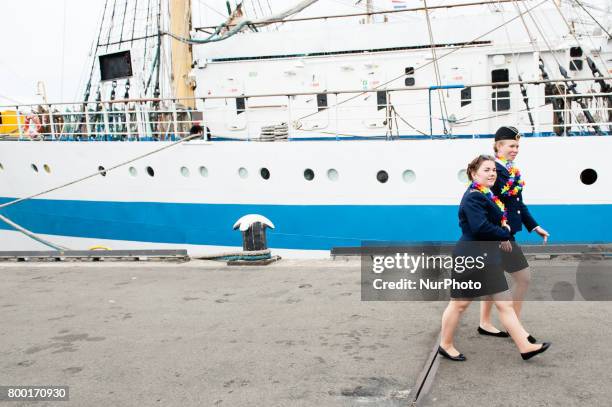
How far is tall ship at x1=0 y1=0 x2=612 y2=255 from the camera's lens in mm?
10242

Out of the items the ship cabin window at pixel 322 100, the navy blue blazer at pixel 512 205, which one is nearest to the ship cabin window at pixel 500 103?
the ship cabin window at pixel 322 100

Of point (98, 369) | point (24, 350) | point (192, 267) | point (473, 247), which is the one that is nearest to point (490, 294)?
point (473, 247)

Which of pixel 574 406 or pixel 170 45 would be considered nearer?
pixel 574 406

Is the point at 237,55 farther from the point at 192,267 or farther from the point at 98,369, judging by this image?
the point at 98,369

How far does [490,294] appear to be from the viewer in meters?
3.90

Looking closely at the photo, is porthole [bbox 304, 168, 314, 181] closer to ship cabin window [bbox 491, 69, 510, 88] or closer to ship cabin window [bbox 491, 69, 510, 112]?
ship cabin window [bbox 491, 69, 510, 112]

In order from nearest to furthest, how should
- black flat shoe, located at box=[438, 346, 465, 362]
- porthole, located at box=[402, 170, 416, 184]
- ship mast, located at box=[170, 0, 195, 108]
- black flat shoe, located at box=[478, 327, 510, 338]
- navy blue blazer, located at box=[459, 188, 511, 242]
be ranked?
navy blue blazer, located at box=[459, 188, 511, 242], black flat shoe, located at box=[438, 346, 465, 362], black flat shoe, located at box=[478, 327, 510, 338], porthole, located at box=[402, 170, 416, 184], ship mast, located at box=[170, 0, 195, 108]

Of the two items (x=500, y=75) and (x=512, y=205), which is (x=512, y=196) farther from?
(x=500, y=75)

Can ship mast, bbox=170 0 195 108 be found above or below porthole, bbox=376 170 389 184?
above

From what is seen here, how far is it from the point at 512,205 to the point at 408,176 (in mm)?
6267

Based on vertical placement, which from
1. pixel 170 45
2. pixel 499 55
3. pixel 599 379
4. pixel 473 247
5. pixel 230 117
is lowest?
pixel 599 379

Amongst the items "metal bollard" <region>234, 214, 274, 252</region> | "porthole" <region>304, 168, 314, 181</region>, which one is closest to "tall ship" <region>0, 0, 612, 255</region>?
"porthole" <region>304, 168, 314, 181</region>

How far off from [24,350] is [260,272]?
294 cm

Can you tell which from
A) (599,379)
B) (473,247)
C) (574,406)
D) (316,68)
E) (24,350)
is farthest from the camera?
(316,68)
